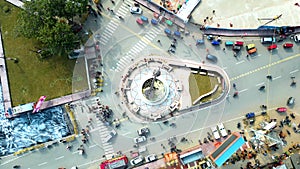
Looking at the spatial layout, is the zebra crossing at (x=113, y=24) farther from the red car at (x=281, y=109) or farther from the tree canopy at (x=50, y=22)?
the red car at (x=281, y=109)

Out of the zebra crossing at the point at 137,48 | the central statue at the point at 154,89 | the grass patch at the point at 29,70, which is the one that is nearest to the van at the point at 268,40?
the zebra crossing at the point at 137,48

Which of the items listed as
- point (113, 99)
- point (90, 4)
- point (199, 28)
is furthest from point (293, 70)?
point (90, 4)

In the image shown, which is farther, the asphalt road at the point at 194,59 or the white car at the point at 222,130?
the asphalt road at the point at 194,59

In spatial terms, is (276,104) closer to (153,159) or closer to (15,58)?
(153,159)

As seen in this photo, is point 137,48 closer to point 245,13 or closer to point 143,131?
point 143,131

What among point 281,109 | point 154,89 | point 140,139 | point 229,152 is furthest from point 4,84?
point 281,109
